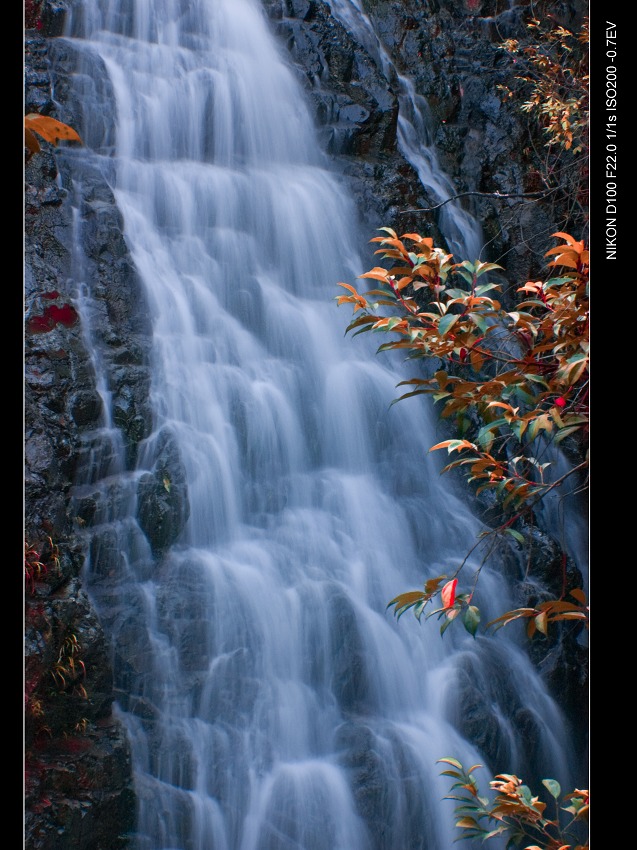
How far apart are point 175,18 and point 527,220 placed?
3.38 meters

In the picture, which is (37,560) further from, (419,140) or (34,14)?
(419,140)

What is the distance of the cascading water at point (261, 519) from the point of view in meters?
3.96

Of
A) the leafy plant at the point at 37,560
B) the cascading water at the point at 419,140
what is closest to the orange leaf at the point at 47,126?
the leafy plant at the point at 37,560

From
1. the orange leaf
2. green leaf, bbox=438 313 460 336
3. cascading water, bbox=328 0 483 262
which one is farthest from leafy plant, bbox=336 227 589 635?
cascading water, bbox=328 0 483 262

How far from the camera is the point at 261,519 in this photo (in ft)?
15.5

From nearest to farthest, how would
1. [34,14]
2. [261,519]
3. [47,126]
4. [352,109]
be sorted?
[47,126]
[261,519]
[34,14]
[352,109]

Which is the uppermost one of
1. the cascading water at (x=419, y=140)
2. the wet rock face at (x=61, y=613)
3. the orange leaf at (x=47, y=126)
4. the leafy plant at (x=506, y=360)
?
the cascading water at (x=419, y=140)

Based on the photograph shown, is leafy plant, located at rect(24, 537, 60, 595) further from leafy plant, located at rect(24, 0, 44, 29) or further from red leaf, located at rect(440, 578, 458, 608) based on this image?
leafy plant, located at rect(24, 0, 44, 29)

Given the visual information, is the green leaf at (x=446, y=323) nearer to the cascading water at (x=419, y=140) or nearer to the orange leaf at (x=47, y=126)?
the orange leaf at (x=47, y=126)

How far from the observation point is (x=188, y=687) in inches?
160

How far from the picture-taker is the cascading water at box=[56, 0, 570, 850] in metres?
3.96

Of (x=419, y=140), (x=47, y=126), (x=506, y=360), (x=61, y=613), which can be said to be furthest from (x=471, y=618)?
(x=419, y=140)
